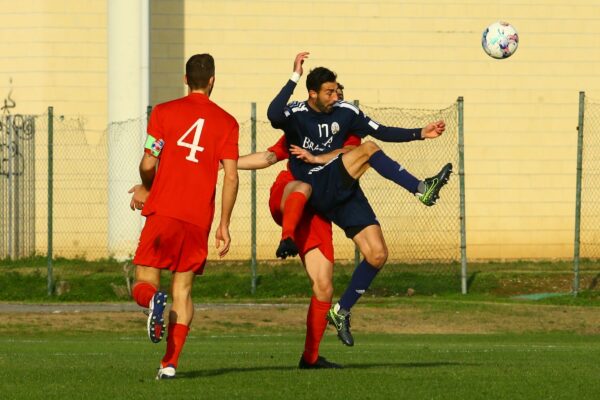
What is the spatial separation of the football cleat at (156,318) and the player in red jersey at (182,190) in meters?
0.31

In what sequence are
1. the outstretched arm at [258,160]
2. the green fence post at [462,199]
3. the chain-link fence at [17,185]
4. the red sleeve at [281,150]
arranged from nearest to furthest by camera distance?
the outstretched arm at [258,160] → the red sleeve at [281,150] → the green fence post at [462,199] → the chain-link fence at [17,185]

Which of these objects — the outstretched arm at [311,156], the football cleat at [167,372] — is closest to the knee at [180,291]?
the football cleat at [167,372]

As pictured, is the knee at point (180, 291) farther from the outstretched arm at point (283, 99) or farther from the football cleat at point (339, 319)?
the outstretched arm at point (283, 99)

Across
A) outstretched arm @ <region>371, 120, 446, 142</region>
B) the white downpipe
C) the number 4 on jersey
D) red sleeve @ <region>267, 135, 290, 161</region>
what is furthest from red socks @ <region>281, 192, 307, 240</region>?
the white downpipe

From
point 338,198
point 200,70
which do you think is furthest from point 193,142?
point 338,198

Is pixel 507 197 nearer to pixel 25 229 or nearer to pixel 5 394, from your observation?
pixel 25 229

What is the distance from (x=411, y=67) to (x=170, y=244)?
20.0m

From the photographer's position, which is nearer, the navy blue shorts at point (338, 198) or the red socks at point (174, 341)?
the red socks at point (174, 341)

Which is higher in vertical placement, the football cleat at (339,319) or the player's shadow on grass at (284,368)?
the football cleat at (339,319)

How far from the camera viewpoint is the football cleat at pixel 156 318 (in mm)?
9523

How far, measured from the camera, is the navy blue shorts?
12008 mm

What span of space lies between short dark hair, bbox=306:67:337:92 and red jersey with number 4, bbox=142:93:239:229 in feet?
7.16

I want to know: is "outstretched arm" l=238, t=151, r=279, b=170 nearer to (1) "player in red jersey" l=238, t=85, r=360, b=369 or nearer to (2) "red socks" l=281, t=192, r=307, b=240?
(1) "player in red jersey" l=238, t=85, r=360, b=369

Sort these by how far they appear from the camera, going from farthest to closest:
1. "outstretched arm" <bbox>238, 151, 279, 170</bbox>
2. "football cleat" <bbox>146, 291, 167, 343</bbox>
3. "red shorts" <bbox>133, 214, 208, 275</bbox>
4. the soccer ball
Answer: the soccer ball → "outstretched arm" <bbox>238, 151, 279, 170</bbox> → "red shorts" <bbox>133, 214, 208, 275</bbox> → "football cleat" <bbox>146, 291, 167, 343</bbox>
